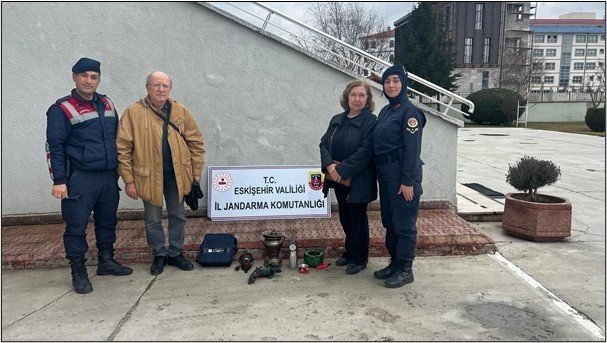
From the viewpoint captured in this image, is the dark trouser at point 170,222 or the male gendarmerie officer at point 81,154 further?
the dark trouser at point 170,222

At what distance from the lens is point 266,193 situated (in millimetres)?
5695

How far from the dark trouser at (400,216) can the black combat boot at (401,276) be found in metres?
0.03

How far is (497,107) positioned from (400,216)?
27.5m

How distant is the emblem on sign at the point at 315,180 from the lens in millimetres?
5762

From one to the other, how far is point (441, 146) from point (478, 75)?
58.0m

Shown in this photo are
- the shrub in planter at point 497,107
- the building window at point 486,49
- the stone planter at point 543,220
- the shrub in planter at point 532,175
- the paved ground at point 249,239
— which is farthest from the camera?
the building window at point 486,49

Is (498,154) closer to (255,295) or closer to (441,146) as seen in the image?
(441,146)

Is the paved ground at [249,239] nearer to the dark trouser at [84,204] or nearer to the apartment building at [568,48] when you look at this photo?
the dark trouser at [84,204]

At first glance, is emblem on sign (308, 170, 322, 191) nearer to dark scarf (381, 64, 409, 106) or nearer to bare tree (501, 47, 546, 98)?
dark scarf (381, 64, 409, 106)


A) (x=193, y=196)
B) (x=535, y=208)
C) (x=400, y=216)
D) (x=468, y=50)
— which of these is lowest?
(x=535, y=208)

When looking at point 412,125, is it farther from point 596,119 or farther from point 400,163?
point 596,119

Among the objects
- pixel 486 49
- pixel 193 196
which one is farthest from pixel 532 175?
pixel 486 49


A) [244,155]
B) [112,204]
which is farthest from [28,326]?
[244,155]

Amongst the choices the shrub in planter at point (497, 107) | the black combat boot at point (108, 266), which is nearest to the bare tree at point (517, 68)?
the shrub in planter at point (497, 107)
